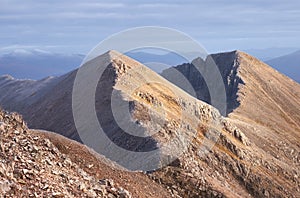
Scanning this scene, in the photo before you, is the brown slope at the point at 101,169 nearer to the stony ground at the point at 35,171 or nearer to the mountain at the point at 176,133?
the mountain at the point at 176,133

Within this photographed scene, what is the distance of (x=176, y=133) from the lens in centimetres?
4997

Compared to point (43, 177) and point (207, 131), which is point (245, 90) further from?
point (43, 177)

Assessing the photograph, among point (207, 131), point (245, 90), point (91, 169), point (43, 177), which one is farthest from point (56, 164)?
point (245, 90)

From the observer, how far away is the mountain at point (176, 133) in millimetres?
45500

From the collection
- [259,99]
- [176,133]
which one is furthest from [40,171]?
[259,99]

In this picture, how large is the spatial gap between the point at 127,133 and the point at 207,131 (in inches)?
426

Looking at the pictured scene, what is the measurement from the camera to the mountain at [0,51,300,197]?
45.5 m

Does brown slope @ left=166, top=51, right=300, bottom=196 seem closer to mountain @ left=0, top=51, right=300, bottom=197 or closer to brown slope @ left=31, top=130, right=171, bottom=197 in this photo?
mountain @ left=0, top=51, right=300, bottom=197

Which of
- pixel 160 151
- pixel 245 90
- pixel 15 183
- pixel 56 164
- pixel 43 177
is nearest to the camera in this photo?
pixel 15 183

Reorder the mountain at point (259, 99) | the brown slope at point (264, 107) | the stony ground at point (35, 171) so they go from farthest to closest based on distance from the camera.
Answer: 1. the mountain at point (259, 99)
2. the brown slope at point (264, 107)
3. the stony ground at point (35, 171)

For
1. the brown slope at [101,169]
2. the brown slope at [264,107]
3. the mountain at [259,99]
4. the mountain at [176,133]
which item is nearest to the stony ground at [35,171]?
the brown slope at [101,169]

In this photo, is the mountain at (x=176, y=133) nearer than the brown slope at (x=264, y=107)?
Yes

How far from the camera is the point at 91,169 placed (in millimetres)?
34969

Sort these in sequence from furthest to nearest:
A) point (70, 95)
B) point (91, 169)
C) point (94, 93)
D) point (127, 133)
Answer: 1. point (70, 95)
2. point (94, 93)
3. point (127, 133)
4. point (91, 169)
